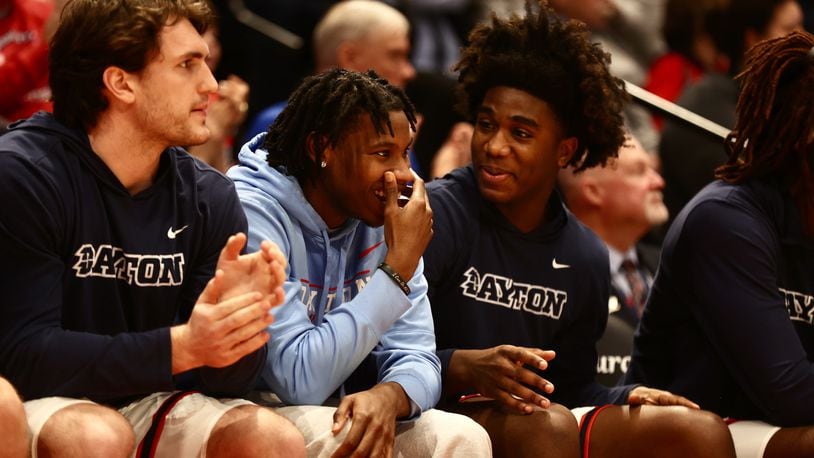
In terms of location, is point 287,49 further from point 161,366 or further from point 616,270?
point 161,366

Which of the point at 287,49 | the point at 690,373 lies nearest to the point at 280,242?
the point at 690,373

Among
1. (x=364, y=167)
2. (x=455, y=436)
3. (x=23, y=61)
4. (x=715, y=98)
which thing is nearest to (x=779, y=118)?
(x=364, y=167)

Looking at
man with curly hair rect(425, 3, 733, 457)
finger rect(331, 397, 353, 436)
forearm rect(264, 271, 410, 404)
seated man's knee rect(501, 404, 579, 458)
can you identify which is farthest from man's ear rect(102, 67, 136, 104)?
seated man's knee rect(501, 404, 579, 458)

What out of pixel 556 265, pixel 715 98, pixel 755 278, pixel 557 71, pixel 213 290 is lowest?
pixel 213 290

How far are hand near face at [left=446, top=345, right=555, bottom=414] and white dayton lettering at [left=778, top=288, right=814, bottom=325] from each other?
2.57 feet

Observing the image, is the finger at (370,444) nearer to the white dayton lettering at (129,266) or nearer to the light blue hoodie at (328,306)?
the light blue hoodie at (328,306)

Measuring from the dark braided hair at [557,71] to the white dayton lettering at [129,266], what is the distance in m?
1.24

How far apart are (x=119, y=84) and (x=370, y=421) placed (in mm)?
919

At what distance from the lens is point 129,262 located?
106 inches

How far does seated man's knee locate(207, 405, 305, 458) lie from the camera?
8.22 ft

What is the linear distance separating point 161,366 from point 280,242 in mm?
537

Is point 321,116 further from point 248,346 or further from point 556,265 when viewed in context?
point 556,265

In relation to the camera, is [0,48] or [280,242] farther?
[0,48]

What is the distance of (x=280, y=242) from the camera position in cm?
295
